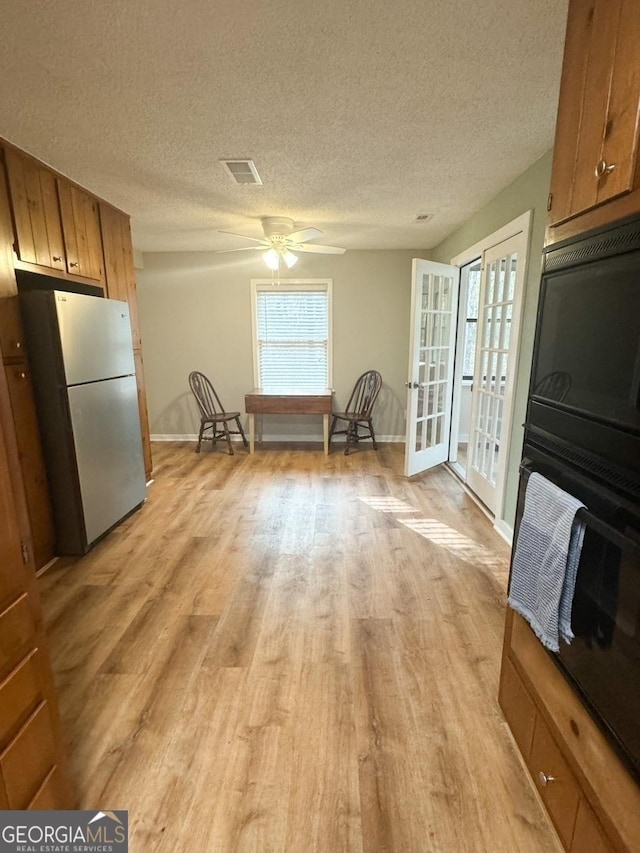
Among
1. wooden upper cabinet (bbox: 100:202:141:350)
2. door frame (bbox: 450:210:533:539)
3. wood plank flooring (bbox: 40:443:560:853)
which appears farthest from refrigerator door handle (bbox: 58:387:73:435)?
door frame (bbox: 450:210:533:539)

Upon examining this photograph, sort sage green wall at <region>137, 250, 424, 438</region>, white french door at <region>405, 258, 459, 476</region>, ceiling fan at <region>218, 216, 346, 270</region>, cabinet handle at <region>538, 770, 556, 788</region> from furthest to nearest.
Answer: sage green wall at <region>137, 250, 424, 438</region> → white french door at <region>405, 258, 459, 476</region> → ceiling fan at <region>218, 216, 346, 270</region> → cabinet handle at <region>538, 770, 556, 788</region>

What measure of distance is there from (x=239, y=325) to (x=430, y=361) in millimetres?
2512

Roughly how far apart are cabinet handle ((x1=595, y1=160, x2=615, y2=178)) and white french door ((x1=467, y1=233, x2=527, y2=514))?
68.0 inches

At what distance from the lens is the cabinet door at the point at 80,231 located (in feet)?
8.80

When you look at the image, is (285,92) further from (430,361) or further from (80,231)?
(430,361)

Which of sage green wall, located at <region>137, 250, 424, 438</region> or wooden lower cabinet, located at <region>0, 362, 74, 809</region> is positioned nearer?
wooden lower cabinet, located at <region>0, 362, 74, 809</region>

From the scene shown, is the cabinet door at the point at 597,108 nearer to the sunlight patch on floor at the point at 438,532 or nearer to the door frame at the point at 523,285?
the door frame at the point at 523,285

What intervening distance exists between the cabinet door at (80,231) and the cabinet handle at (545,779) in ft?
11.4

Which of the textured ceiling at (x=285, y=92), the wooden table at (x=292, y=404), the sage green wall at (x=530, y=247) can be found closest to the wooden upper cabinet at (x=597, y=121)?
the textured ceiling at (x=285, y=92)

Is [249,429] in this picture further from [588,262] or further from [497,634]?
[588,262]

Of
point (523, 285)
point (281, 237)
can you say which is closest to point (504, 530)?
point (523, 285)

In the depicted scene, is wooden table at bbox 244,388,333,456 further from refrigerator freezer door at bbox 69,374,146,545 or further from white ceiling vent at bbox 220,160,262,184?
white ceiling vent at bbox 220,160,262,184

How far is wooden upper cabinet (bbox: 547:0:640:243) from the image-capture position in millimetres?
858

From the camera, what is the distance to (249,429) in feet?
16.7
